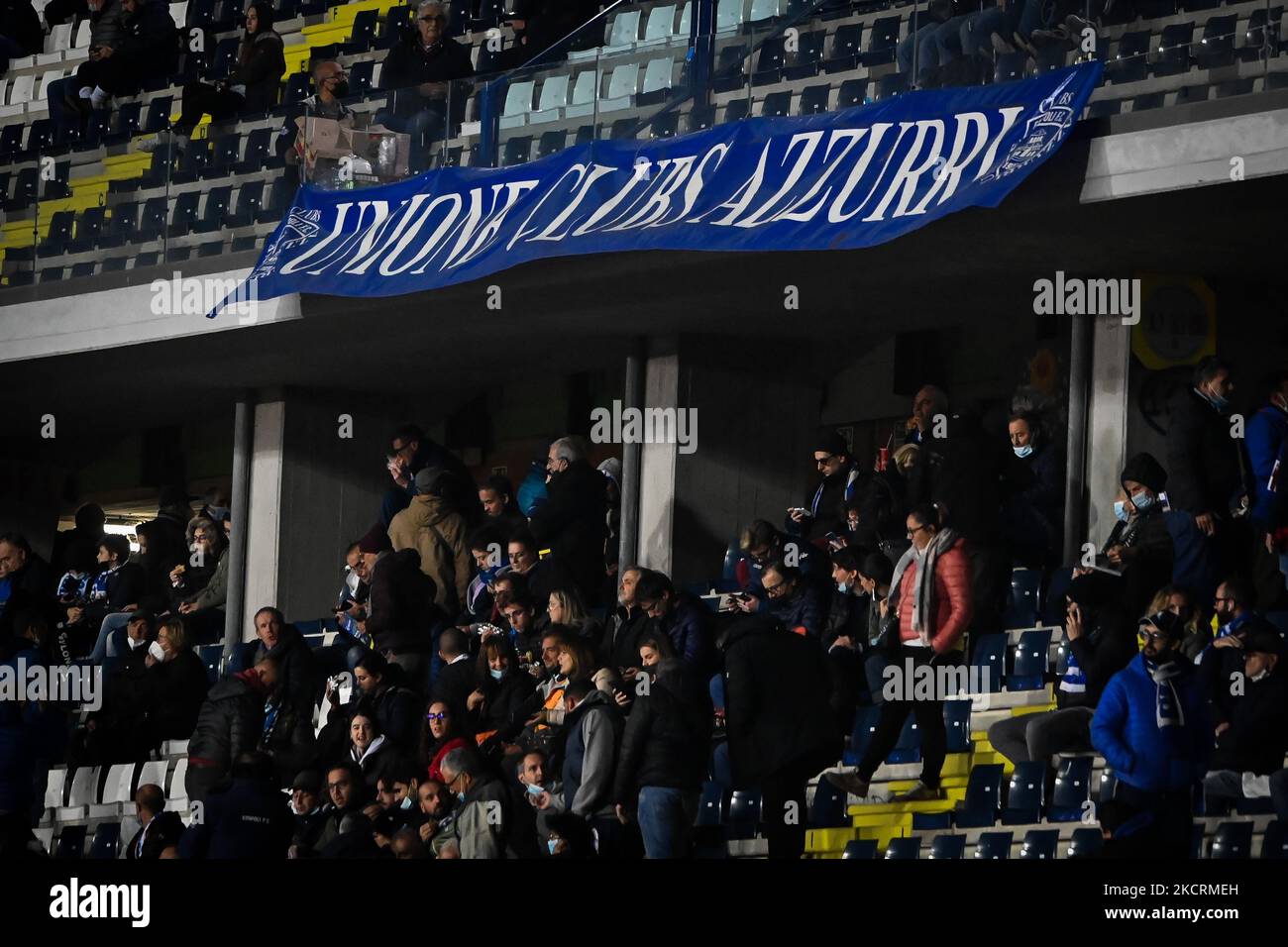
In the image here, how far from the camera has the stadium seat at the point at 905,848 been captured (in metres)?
10.6

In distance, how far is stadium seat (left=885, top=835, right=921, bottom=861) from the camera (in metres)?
10.6

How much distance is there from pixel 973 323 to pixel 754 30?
2.88 metres

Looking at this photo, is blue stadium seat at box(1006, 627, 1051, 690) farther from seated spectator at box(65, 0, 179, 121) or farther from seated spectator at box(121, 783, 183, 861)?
seated spectator at box(65, 0, 179, 121)

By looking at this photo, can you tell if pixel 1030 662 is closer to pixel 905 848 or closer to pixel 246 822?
pixel 905 848

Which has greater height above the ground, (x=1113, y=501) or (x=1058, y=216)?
(x=1058, y=216)

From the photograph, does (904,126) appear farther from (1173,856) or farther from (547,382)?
(547,382)

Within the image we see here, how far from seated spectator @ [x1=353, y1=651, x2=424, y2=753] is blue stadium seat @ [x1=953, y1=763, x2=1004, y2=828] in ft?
8.93

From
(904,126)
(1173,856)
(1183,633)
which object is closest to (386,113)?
(904,126)

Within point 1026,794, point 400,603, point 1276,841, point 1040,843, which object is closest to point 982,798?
point 1026,794

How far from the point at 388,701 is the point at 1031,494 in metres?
3.16

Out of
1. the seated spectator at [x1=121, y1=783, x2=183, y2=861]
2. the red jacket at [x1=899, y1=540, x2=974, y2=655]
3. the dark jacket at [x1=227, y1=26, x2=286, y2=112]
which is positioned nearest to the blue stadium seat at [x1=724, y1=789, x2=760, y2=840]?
the red jacket at [x1=899, y1=540, x2=974, y2=655]

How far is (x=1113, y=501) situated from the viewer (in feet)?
40.6

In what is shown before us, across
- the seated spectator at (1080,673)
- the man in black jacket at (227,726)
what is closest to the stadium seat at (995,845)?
the seated spectator at (1080,673)
